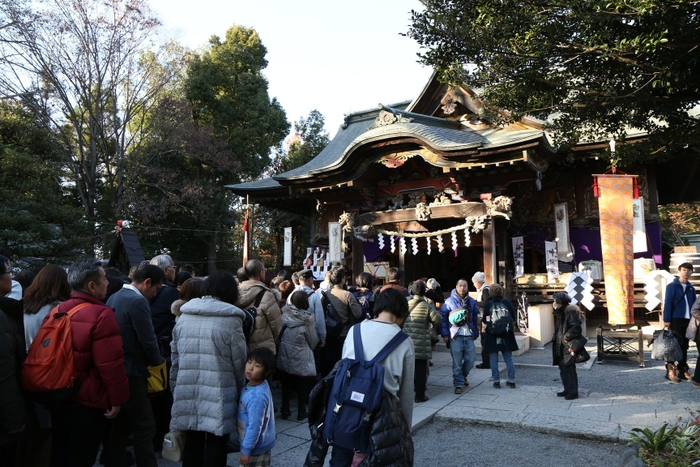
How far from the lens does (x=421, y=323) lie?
5.81 m

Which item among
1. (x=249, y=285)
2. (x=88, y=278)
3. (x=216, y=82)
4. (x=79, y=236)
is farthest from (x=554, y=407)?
(x=216, y=82)

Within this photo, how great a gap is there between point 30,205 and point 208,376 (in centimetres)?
990

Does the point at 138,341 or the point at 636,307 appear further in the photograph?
the point at 636,307

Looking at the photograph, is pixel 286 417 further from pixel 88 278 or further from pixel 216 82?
pixel 216 82

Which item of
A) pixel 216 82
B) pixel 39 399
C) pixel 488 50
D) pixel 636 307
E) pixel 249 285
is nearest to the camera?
pixel 39 399

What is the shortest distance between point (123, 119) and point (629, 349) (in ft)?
59.3

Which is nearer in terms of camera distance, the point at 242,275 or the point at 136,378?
the point at 136,378

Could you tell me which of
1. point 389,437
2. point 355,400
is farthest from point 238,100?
point 389,437

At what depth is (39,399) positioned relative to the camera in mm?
2801

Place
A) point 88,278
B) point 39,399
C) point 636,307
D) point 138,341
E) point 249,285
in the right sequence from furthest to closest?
1. point 636,307
2. point 249,285
3. point 138,341
4. point 88,278
5. point 39,399

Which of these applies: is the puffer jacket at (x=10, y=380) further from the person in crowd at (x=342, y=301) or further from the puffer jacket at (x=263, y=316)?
the person in crowd at (x=342, y=301)

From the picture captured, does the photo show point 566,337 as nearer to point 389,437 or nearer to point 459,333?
point 459,333

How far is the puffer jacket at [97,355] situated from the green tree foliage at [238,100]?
746 inches

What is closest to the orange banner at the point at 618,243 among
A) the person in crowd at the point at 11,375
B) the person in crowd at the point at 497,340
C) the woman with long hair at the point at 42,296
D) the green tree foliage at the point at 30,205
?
the person in crowd at the point at 497,340
